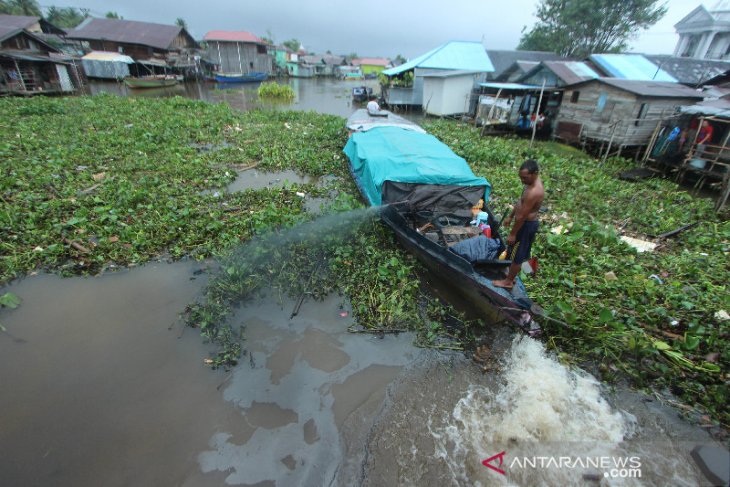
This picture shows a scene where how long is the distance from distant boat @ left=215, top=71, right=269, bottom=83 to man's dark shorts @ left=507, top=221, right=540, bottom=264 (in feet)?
170

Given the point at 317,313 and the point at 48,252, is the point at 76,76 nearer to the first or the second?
the point at 48,252

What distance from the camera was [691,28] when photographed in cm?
3166

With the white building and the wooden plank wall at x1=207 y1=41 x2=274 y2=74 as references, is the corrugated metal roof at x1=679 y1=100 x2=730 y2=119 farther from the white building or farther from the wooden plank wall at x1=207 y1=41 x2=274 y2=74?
the wooden plank wall at x1=207 y1=41 x2=274 y2=74

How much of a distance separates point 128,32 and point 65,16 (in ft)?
107

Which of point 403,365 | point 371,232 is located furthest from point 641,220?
point 403,365

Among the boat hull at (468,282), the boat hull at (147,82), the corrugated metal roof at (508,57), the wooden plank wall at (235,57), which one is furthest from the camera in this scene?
the wooden plank wall at (235,57)

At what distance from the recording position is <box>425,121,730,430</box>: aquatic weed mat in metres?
4.77

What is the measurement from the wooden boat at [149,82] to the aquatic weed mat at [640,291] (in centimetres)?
4093

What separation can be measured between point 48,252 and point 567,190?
13.8 meters

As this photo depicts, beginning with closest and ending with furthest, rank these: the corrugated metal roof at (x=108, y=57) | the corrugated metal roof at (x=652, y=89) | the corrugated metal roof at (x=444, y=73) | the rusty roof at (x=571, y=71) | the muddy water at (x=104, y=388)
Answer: the muddy water at (x=104, y=388)
the corrugated metal roof at (x=652, y=89)
the rusty roof at (x=571, y=71)
the corrugated metal roof at (x=444, y=73)
the corrugated metal roof at (x=108, y=57)

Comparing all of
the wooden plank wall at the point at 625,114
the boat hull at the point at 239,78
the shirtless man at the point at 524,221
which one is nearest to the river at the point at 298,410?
the shirtless man at the point at 524,221

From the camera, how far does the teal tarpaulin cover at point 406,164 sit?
7.11 m

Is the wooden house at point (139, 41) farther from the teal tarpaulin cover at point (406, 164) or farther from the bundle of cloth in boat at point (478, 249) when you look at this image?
the bundle of cloth in boat at point (478, 249)

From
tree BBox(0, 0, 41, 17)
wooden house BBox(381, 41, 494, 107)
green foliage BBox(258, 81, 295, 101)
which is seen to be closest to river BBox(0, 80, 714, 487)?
wooden house BBox(381, 41, 494, 107)
